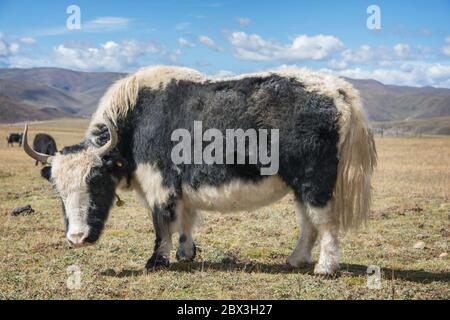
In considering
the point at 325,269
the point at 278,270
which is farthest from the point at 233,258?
the point at 325,269

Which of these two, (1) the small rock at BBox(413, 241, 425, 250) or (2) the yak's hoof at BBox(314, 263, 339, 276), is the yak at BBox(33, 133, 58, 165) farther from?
(2) the yak's hoof at BBox(314, 263, 339, 276)

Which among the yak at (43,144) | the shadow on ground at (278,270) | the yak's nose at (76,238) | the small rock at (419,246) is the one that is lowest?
the shadow on ground at (278,270)

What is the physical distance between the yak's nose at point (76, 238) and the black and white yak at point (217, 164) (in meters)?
0.01

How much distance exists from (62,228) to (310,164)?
495 cm

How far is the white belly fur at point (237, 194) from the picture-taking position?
5957mm

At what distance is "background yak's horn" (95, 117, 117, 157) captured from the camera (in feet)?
→ 20.1

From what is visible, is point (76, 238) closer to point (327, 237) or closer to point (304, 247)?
point (304, 247)

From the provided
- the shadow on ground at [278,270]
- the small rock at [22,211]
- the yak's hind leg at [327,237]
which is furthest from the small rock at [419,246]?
the small rock at [22,211]

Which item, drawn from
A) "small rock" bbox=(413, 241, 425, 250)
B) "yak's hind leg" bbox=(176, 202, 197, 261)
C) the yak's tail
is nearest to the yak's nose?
"yak's hind leg" bbox=(176, 202, 197, 261)

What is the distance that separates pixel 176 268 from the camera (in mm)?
6426

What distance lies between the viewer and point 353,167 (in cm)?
582

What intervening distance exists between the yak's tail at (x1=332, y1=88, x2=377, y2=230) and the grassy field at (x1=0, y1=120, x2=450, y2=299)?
699mm

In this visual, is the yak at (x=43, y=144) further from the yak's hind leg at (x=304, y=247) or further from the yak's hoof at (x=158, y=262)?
the yak's hind leg at (x=304, y=247)
